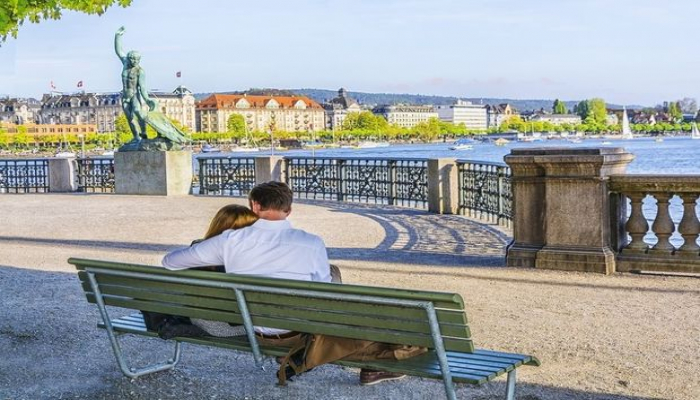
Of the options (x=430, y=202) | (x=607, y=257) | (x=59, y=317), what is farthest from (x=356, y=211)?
(x=59, y=317)

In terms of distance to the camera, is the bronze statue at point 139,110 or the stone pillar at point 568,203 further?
the bronze statue at point 139,110

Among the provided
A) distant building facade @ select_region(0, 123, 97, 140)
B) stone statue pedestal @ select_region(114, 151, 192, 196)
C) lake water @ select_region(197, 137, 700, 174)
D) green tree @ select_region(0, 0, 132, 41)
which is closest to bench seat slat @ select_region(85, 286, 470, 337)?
green tree @ select_region(0, 0, 132, 41)

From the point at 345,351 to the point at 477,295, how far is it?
4.24 m

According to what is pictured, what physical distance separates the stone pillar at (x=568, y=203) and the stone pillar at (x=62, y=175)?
2015 cm

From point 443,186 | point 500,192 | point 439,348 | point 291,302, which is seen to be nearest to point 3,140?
point 443,186

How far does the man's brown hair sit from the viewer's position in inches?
206

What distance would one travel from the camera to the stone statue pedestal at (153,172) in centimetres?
2520

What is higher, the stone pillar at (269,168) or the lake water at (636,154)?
the stone pillar at (269,168)

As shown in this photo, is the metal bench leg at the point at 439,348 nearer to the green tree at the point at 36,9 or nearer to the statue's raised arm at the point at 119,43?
the green tree at the point at 36,9

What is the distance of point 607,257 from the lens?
399 inches

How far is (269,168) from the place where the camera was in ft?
82.6

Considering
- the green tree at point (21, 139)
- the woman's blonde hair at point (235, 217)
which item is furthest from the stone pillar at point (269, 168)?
the green tree at point (21, 139)

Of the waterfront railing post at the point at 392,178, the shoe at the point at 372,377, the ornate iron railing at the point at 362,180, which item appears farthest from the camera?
the waterfront railing post at the point at 392,178

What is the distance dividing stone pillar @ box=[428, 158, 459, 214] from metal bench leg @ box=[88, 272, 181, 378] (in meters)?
12.6
